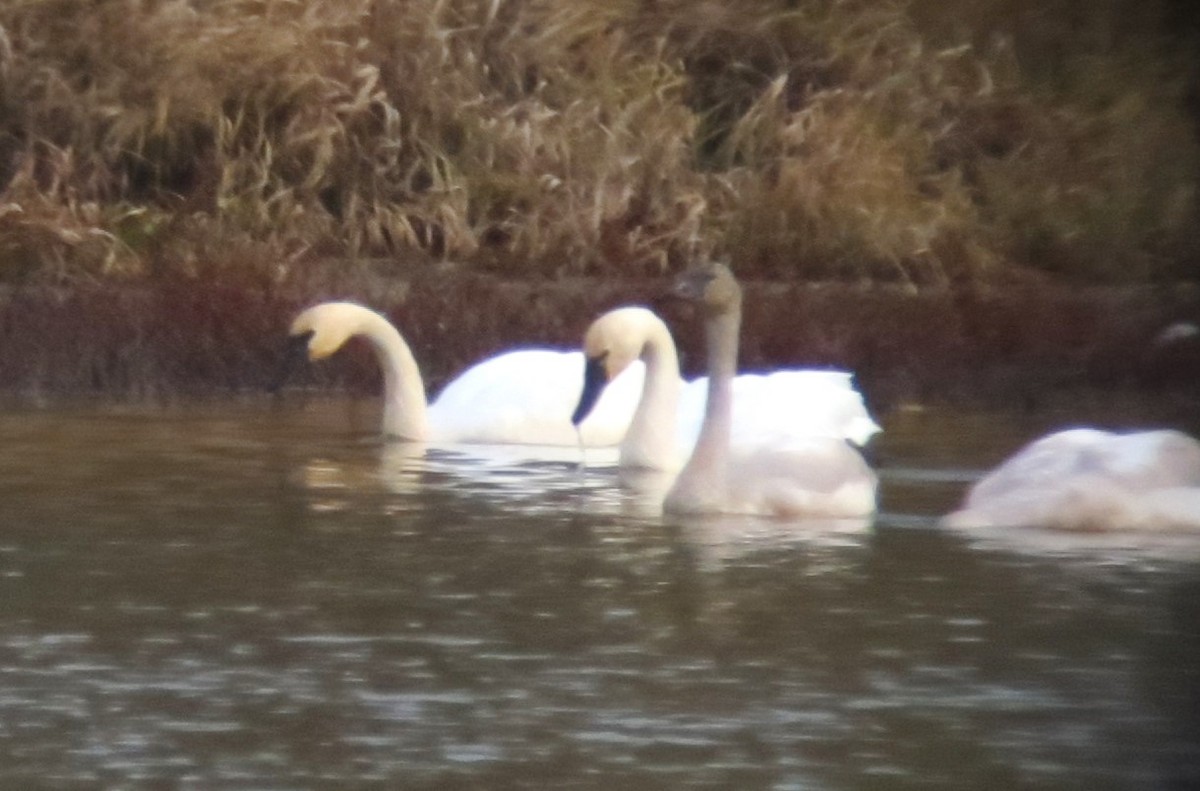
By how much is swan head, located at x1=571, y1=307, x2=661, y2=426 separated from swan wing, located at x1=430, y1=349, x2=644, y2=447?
2.05 ft

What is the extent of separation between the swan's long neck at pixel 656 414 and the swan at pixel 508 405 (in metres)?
0.45

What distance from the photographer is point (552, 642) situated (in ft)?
22.6

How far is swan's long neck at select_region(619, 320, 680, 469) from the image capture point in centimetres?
1084

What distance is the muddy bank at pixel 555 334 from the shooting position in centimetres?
1356

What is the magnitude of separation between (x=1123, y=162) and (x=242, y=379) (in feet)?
16.5

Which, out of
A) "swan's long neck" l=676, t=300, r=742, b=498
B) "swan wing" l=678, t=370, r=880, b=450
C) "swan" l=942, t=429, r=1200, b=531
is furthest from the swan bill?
"swan" l=942, t=429, r=1200, b=531

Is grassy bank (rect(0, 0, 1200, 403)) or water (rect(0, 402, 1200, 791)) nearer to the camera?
water (rect(0, 402, 1200, 791))

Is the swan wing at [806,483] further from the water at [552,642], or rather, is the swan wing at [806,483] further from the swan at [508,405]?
the swan at [508,405]

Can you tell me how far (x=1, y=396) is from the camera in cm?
1319

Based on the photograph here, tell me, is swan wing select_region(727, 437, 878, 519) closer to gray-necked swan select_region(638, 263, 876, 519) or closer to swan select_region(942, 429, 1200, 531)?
gray-necked swan select_region(638, 263, 876, 519)

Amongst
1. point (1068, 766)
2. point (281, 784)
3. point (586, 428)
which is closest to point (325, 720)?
point (281, 784)

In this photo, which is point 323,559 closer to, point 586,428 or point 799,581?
point 799,581

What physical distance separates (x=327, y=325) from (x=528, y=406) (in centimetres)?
130

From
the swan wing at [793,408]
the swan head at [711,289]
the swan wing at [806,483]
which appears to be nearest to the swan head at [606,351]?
the swan wing at [793,408]
